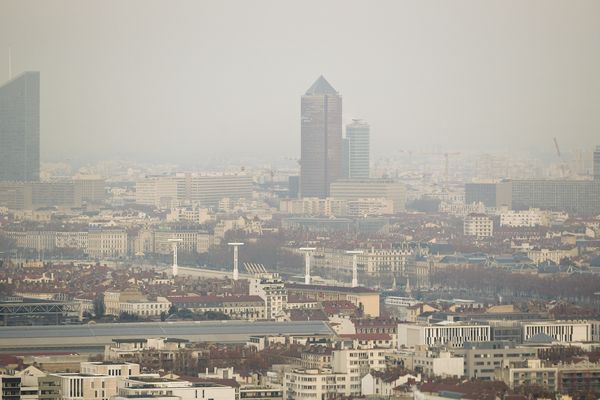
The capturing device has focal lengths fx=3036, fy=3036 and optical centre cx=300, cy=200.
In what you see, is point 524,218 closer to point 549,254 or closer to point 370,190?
point 370,190

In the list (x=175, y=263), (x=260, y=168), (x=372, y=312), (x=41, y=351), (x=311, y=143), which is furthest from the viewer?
(x=260, y=168)

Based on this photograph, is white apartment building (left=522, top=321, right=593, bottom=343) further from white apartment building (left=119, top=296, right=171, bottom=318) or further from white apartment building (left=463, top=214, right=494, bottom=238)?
white apartment building (left=463, top=214, right=494, bottom=238)

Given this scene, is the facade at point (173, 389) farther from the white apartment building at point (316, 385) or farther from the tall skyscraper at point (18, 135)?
the tall skyscraper at point (18, 135)

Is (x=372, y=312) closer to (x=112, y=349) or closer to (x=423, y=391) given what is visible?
(x=112, y=349)

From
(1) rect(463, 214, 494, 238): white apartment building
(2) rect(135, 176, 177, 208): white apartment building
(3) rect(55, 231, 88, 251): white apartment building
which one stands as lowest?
(3) rect(55, 231, 88, 251): white apartment building

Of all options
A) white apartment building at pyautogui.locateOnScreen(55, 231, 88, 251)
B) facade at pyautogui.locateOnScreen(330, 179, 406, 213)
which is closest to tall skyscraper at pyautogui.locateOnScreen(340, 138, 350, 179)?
facade at pyautogui.locateOnScreen(330, 179, 406, 213)

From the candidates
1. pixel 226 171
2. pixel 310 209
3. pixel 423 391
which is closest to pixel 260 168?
pixel 226 171

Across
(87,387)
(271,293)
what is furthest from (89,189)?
(87,387)

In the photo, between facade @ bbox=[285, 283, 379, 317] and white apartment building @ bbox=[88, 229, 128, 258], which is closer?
facade @ bbox=[285, 283, 379, 317]
